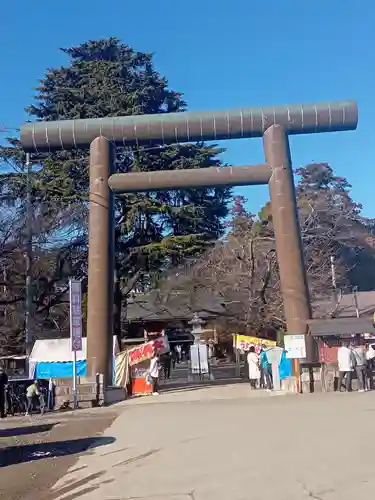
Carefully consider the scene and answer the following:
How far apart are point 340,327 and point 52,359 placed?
1118 centimetres

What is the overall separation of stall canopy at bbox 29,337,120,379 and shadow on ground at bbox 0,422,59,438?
25.0 feet

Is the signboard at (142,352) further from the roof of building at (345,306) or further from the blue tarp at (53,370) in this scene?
the roof of building at (345,306)

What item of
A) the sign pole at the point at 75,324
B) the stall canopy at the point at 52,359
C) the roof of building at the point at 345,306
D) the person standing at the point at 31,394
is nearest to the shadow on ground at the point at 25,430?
the person standing at the point at 31,394

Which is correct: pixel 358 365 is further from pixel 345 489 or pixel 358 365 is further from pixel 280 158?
pixel 345 489

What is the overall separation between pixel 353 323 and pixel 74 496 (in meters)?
13.4

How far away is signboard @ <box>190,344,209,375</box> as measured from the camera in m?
27.3

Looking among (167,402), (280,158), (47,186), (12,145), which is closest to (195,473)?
(167,402)

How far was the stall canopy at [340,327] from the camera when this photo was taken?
1808 centimetres

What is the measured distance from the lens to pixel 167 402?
18016 mm

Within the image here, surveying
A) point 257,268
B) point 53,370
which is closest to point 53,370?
point 53,370

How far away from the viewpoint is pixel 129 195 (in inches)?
1216

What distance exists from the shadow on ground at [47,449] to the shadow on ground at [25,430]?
193 cm

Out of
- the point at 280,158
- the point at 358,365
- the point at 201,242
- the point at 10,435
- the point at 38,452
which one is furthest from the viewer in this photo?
the point at 201,242

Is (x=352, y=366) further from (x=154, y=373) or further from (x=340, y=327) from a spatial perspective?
(x=154, y=373)
